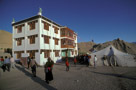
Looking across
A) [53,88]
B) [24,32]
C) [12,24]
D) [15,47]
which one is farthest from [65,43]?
[53,88]

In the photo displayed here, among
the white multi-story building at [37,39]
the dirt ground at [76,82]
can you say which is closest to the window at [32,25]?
the white multi-story building at [37,39]

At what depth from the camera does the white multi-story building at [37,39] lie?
16.7 meters

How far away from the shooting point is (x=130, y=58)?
1308cm

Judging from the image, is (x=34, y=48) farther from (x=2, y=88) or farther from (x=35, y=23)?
(x=2, y=88)

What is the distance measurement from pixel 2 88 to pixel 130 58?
16.5 meters

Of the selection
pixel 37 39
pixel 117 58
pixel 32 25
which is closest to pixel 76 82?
pixel 117 58

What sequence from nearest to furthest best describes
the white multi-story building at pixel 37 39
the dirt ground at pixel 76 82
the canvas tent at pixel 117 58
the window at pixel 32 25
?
the dirt ground at pixel 76 82, the canvas tent at pixel 117 58, the white multi-story building at pixel 37 39, the window at pixel 32 25

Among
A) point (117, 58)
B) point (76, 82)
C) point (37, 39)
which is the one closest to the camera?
point (76, 82)

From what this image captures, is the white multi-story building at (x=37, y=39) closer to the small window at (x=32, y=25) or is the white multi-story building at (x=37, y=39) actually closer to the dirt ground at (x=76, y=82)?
the small window at (x=32, y=25)

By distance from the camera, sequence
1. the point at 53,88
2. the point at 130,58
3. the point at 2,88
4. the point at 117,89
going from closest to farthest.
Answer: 1. the point at 117,89
2. the point at 53,88
3. the point at 2,88
4. the point at 130,58

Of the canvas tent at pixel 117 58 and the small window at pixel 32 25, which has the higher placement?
the small window at pixel 32 25

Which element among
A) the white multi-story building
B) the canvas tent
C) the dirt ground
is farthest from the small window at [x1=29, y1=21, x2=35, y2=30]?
the canvas tent

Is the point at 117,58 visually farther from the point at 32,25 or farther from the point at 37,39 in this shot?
the point at 32,25

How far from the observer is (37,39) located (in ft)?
55.2
